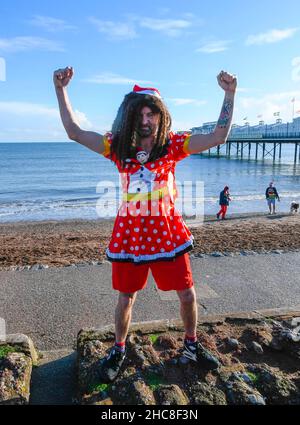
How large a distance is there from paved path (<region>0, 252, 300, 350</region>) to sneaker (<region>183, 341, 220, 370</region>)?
1336 mm

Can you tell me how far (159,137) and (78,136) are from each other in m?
0.59

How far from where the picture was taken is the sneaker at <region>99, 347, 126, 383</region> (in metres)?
2.61

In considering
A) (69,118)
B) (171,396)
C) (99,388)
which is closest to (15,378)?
(99,388)

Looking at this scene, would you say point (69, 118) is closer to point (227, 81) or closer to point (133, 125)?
point (133, 125)

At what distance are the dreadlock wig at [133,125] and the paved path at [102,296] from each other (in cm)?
203

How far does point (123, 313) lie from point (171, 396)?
2.18ft

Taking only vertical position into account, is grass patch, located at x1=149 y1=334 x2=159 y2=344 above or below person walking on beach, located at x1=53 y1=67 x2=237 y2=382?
below

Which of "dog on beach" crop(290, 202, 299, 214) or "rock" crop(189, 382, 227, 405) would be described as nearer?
"rock" crop(189, 382, 227, 405)

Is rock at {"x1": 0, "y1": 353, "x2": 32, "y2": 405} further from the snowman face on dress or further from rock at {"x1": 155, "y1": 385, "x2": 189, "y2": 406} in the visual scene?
the snowman face on dress

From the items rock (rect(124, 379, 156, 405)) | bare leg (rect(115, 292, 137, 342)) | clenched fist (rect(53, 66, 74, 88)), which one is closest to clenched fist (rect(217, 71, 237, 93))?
clenched fist (rect(53, 66, 74, 88))

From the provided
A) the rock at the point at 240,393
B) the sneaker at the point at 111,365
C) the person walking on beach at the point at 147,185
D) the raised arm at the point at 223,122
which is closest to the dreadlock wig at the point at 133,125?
the person walking on beach at the point at 147,185

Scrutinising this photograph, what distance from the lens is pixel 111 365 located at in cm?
270

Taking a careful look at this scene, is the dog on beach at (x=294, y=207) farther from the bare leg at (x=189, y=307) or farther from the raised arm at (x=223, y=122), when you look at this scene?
the raised arm at (x=223, y=122)
